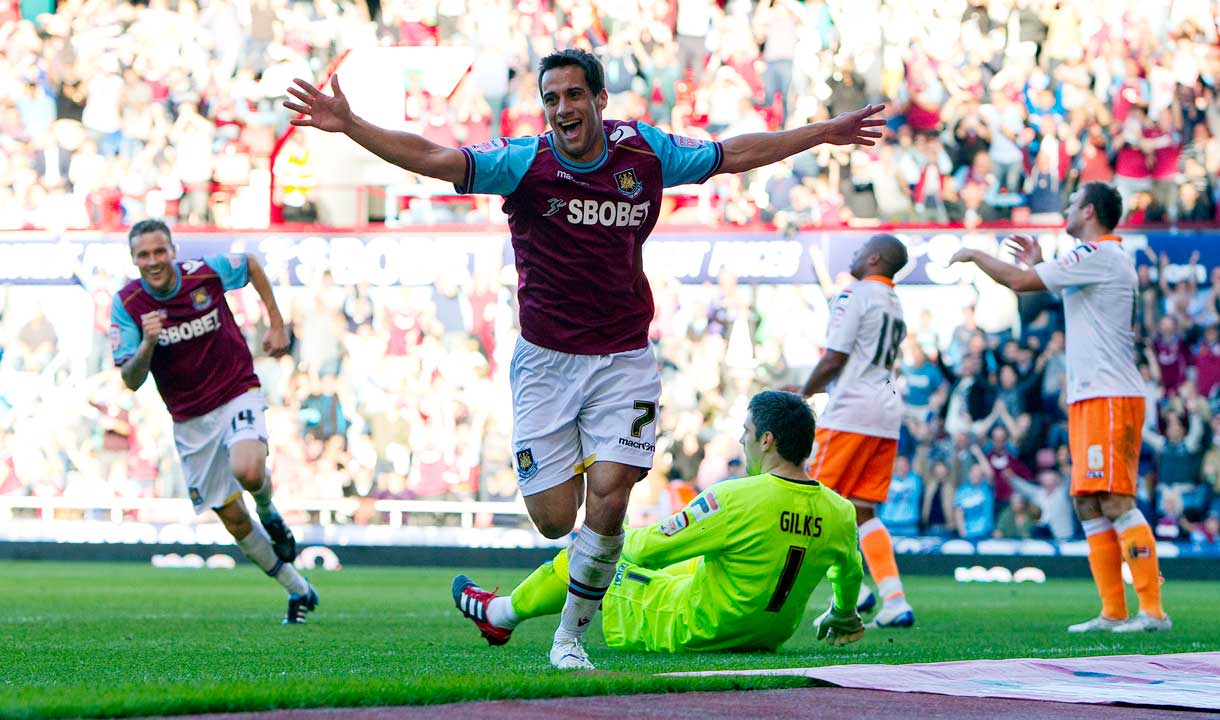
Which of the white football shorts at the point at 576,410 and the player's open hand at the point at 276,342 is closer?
the white football shorts at the point at 576,410

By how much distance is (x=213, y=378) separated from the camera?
31.1ft

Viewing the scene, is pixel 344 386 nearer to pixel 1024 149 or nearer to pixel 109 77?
pixel 109 77

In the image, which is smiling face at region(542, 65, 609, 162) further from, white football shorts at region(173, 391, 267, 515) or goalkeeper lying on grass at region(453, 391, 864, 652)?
white football shorts at region(173, 391, 267, 515)

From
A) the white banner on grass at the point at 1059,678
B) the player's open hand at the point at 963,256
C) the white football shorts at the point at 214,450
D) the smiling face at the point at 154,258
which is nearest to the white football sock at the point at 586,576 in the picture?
the white banner on grass at the point at 1059,678

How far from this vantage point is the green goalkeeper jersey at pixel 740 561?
6.69 m

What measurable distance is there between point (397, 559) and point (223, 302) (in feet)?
30.8

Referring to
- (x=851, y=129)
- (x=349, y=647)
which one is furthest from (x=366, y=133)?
(x=349, y=647)

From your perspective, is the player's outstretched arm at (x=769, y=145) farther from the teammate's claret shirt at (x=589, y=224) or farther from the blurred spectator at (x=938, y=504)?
the blurred spectator at (x=938, y=504)

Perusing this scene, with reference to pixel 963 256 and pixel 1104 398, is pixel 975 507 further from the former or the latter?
pixel 963 256

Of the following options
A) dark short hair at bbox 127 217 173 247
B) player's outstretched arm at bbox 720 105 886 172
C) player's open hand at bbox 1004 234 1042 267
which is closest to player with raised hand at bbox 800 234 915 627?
player's open hand at bbox 1004 234 1042 267

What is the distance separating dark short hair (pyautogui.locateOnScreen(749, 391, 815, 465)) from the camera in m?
6.87

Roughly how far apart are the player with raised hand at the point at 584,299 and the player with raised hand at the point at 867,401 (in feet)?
9.71

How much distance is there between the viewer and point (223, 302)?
962 cm

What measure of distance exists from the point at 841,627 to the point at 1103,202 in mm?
3161
